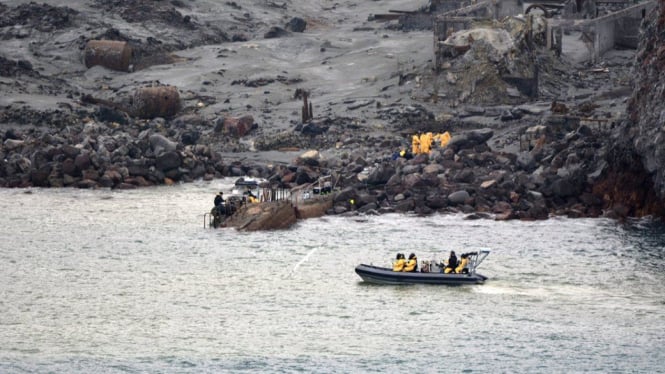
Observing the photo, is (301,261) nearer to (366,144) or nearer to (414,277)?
(414,277)

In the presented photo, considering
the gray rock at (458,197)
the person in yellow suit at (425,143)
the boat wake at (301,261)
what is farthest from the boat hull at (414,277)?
the person in yellow suit at (425,143)

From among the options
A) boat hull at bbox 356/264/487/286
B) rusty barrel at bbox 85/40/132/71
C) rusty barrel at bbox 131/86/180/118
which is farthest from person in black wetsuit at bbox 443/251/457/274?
rusty barrel at bbox 85/40/132/71

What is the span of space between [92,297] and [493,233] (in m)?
19.8

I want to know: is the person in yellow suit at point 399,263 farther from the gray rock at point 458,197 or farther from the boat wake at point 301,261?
the gray rock at point 458,197

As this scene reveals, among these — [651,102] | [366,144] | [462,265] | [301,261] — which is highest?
[651,102]

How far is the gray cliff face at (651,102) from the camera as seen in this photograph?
8206 cm

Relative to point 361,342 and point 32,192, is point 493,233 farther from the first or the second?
point 32,192

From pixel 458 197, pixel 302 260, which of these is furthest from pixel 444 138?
pixel 302 260

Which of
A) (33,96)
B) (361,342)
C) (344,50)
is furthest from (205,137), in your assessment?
(361,342)

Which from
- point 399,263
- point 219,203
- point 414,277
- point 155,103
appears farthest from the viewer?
point 155,103

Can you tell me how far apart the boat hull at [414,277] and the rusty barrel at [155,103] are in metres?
37.9

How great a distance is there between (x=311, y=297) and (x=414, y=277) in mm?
4303

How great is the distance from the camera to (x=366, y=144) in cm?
9744

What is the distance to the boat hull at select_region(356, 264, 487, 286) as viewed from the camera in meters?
71.1
